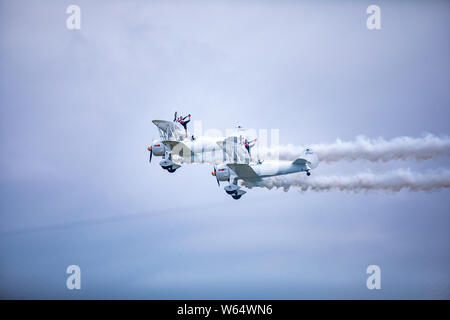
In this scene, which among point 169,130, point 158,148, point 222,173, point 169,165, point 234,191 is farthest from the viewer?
point 158,148

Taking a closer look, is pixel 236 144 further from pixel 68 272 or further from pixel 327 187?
pixel 68 272

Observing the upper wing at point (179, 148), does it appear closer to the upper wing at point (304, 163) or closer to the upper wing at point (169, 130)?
the upper wing at point (169, 130)

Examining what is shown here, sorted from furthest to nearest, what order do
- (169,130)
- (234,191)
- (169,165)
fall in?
(169,130)
(169,165)
(234,191)

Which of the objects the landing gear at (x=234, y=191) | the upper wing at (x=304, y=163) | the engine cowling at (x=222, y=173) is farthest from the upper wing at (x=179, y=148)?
the upper wing at (x=304, y=163)

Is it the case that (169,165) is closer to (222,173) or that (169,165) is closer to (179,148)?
(179,148)

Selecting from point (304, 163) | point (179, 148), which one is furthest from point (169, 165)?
point (304, 163)

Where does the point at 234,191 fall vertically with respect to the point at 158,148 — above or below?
below

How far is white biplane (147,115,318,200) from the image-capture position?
56.8 metres

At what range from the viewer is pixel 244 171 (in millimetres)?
58156

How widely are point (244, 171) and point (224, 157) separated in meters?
1.72

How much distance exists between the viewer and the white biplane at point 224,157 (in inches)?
2237

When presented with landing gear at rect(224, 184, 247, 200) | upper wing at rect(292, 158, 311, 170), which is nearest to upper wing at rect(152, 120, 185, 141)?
landing gear at rect(224, 184, 247, 200)

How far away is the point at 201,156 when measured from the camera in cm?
6191

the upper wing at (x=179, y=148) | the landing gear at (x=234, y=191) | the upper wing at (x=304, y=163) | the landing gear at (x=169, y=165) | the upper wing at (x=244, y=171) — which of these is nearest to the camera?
the upper wing at (x=304, y=163)
